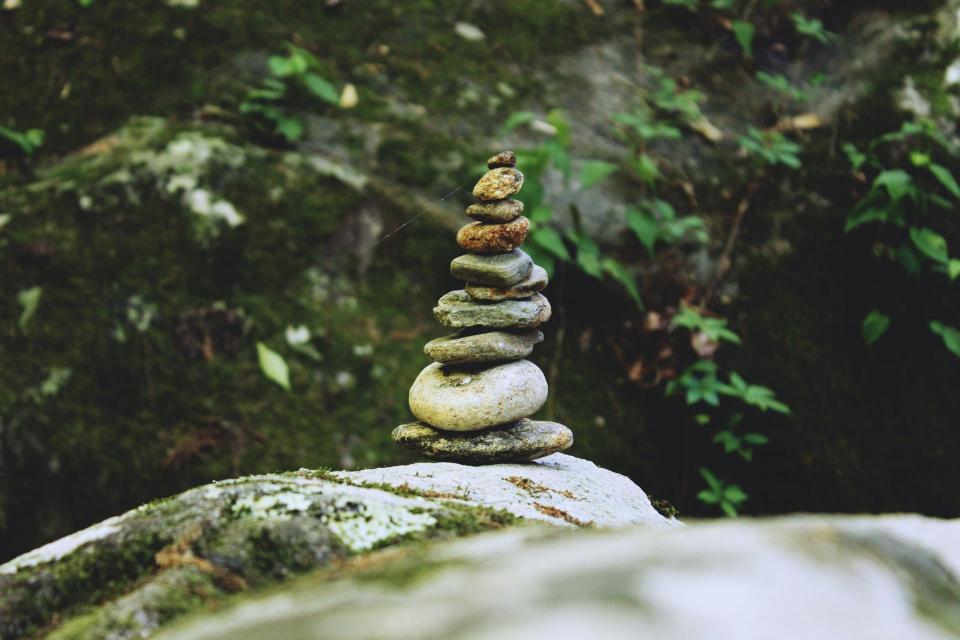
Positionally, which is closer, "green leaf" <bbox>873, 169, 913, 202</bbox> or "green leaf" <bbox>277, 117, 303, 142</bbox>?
"green leaf" <bbox>277, 117, 303, 142</bbox>

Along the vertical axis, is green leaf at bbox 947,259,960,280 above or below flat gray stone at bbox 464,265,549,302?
below

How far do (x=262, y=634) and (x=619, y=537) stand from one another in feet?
1.76

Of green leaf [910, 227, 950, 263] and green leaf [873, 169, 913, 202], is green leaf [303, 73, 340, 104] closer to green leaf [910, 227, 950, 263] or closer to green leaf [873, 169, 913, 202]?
green leaf [873, 169, 913, 202]

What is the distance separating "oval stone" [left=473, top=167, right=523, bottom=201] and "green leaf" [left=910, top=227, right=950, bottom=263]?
10.2ft

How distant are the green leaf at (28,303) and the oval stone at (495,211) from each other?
245cm

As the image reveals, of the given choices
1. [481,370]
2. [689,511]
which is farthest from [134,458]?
[689,511]

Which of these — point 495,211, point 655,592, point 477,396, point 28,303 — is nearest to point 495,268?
point 495,211

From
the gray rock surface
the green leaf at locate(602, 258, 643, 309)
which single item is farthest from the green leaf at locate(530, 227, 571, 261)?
the gray rock surface

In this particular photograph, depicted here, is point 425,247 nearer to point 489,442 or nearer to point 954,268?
point 489,442

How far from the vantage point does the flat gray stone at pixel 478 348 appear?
3104 mm

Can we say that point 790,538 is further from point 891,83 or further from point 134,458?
point 891,83

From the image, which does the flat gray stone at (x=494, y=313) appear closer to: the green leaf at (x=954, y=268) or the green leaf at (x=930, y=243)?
the green leaf at (x=954, y=268)

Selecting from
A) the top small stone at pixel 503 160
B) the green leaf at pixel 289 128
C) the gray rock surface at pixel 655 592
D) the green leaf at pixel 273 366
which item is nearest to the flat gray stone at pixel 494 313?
the top small stone at pixel 503 160

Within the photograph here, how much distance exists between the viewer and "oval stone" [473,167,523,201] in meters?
3.14
